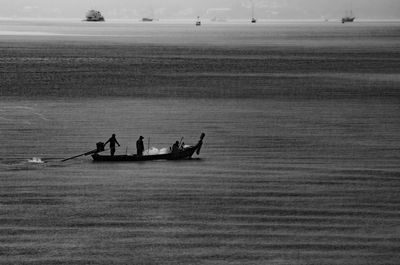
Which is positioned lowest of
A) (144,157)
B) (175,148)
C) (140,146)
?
(144,157)

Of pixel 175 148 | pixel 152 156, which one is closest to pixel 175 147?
pixel 175 148

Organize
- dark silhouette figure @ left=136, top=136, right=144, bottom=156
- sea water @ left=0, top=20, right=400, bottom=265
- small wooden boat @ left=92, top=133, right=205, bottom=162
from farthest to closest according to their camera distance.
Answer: small wooden boat @ left=92, top=133, right=205, bottom=162 → dark silhouette figure @ left=136, top=136, right=144, bottom=156 → sea water @ left=0, top=20, right=400, bottom=265

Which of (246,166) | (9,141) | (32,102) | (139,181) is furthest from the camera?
(32,102)

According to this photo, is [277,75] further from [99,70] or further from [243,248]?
[243,248]

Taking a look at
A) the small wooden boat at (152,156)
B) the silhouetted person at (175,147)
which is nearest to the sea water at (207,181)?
the small wooden boat at (152,156)

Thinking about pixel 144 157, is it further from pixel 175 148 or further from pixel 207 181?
pixel 207 181

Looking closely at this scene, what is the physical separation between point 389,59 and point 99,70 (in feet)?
189

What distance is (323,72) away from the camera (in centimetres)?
14050

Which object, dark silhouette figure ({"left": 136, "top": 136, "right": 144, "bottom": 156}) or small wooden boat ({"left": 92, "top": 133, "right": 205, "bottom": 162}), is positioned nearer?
dark silhouette figure ({"left": 136, "top": 136, "right": 144, "bottom": 156})

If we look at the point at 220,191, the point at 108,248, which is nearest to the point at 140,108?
the point at 220,191

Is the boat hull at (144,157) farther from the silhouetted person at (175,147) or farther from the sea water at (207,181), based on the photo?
the sea water at (207,181)

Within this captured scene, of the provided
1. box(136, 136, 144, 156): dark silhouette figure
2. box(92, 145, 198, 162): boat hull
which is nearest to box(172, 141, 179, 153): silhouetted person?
box(92, 145, 198, 162): boat hull

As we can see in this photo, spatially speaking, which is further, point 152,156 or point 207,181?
point 152,156

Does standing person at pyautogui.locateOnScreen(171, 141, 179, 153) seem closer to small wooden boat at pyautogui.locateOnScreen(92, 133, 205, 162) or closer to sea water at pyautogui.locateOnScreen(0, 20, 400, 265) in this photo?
small wooden boat at pyautogui.locateOnScreen(92, 133, 205, 162)
